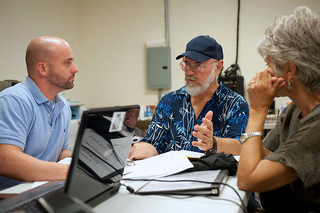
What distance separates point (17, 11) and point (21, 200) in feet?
10.3

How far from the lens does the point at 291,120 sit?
109 centimetres

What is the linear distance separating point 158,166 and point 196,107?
733mm

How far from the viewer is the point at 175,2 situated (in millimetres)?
3887

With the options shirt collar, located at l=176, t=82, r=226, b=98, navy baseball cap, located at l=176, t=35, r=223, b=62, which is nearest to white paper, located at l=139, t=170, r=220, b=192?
shirt collar, located at l=176, t=82, r=226, b=98

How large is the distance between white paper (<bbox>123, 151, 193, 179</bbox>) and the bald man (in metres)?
0.27

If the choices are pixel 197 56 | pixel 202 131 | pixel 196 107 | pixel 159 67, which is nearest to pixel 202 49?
pixel 197 56

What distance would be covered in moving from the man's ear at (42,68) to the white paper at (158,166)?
83 cm

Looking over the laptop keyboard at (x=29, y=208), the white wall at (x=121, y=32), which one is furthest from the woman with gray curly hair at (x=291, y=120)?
the white wall at (x=121, y=32)

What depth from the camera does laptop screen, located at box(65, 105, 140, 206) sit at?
695 mm

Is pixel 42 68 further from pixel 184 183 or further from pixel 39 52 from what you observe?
pixel 184 183

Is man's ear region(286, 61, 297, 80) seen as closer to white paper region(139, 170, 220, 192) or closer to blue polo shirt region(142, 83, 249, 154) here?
white paper region(139, 170, 220, 192)

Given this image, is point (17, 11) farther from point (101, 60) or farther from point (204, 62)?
point (204, 62)

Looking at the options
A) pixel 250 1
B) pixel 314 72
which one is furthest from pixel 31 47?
pixel 250 1

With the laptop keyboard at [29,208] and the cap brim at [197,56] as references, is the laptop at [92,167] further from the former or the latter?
the cap brim at [197,56]
